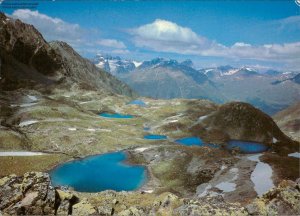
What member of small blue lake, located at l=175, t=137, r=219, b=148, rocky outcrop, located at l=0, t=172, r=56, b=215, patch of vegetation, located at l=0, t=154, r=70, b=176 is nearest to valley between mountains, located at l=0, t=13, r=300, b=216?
rocky outcrop, located at l=0, t=172, r=56, b=215

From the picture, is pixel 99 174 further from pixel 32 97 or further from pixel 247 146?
pixel 32 97

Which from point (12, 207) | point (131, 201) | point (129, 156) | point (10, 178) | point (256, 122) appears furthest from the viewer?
point (256, 122)

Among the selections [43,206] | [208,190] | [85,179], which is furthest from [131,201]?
[85,179]

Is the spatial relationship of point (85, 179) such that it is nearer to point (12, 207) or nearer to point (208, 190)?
point (208, 190)

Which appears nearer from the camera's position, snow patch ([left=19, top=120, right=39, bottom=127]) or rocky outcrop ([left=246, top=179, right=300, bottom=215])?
rocky outcrop ([left=246, top=179, right=300, bottom=215])

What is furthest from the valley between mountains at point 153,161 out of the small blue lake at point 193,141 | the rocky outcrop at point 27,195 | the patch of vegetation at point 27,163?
the small blue lake at point 193,141

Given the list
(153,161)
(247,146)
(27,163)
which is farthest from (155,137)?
(27,163)

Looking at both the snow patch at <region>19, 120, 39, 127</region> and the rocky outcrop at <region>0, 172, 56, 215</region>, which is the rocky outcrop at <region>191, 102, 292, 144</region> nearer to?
the snow patch at <region>19, 120, 39, 127</region>

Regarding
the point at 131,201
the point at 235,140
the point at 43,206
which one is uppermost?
the point at 43,206
